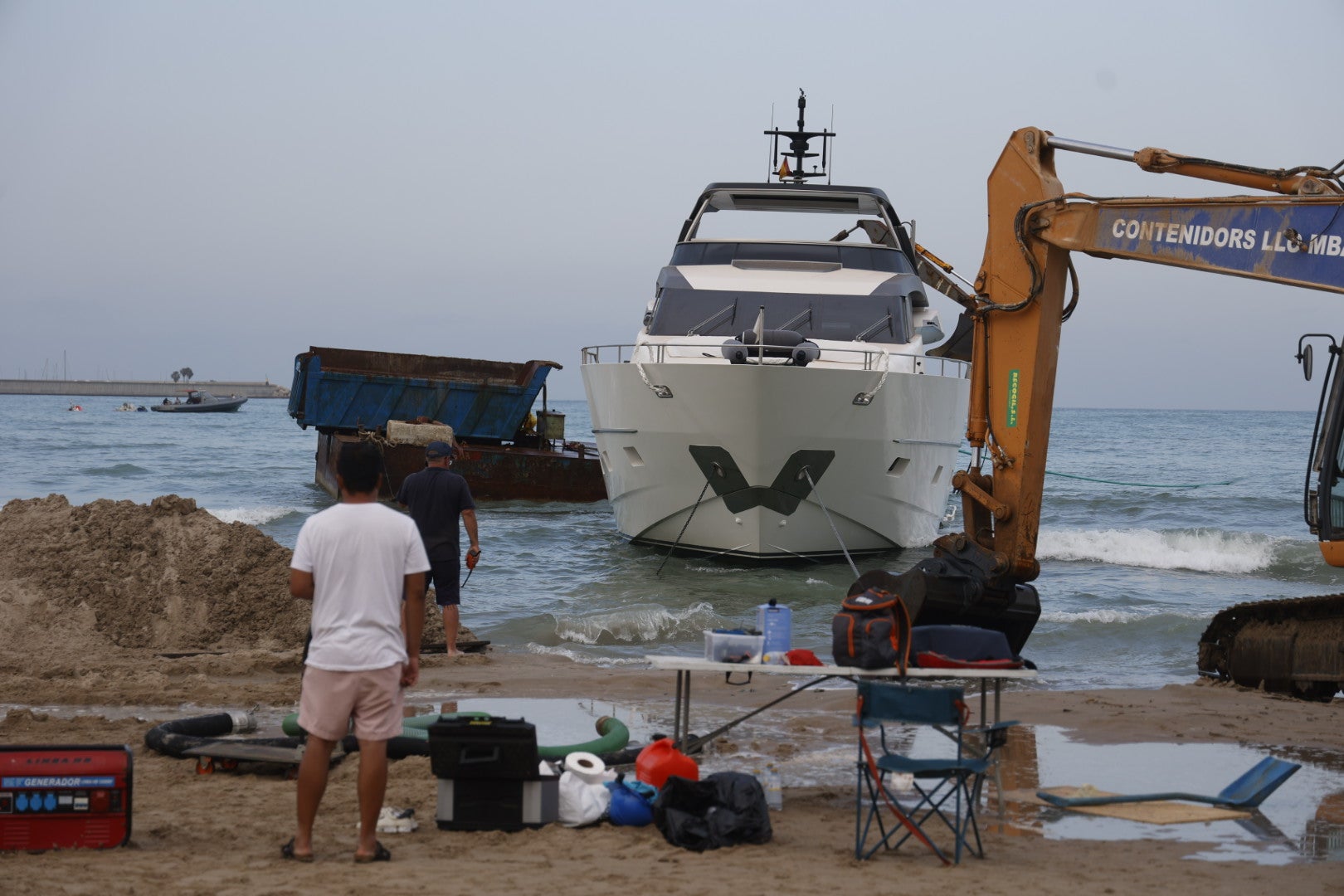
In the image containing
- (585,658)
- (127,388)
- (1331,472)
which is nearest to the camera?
(1331,472)

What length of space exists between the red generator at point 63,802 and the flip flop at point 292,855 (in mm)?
654

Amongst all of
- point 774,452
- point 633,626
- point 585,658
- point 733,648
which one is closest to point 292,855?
point 733,648

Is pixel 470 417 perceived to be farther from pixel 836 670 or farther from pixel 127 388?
pixel 127 388

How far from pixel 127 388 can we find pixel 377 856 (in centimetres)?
18172

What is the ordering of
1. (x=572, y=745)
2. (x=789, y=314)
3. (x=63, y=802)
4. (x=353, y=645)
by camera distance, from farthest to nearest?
(x=789, y=314)
(x=572, y=745)
(x=63, y=802)
(x=353, y=645)

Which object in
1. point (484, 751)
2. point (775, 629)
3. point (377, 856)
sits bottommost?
point (377, 856)

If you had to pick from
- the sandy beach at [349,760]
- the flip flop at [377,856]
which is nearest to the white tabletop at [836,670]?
the sandy beach at [349,760]

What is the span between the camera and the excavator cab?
8.64 meters

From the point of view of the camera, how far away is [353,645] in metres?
5.12

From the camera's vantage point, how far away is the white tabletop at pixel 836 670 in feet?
19.5

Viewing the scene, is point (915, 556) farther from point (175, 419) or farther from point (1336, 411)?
point (175, 419)

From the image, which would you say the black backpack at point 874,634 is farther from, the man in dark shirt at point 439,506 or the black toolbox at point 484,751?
the man in dark shirt at point 439,506

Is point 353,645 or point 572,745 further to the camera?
point 572,745

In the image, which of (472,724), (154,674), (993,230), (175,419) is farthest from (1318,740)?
(175,419)
